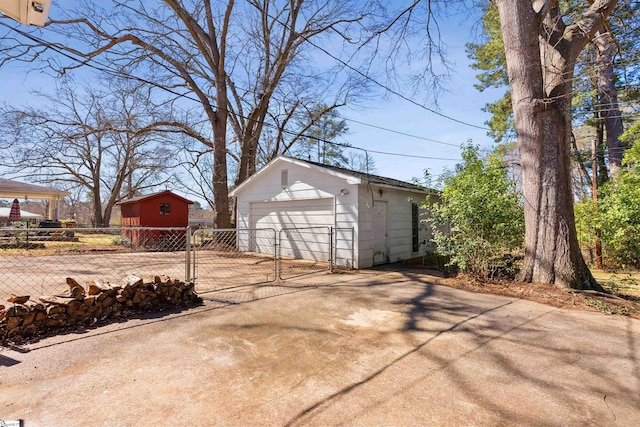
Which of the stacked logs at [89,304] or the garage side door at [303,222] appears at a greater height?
the garage side door at [303,222]

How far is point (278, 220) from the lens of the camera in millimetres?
10562

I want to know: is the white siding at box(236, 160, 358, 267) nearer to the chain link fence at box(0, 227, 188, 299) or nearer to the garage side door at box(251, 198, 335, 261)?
the garage side door at box(251, 198, 335, 261)

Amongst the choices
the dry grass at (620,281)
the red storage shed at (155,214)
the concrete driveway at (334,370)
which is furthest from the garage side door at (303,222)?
the dry grass at (620,281)

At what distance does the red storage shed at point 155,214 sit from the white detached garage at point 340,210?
4.93 meters

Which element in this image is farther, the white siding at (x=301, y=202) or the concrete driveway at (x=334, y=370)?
the white siding at (x=301, y=202)

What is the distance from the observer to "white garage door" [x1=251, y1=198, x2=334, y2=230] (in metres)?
9.07

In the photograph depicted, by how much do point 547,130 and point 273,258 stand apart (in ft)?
25.3

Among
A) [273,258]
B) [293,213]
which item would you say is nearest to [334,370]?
[273,258]

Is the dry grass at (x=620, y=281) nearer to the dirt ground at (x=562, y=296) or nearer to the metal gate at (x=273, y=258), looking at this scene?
the dirt ground at (x=562, y=296)

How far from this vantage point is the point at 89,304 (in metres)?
3.77

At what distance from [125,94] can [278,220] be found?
28.2ft

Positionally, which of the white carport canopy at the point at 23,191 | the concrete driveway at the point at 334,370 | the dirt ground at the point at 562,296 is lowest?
the concrete driveway at the point at 334,370

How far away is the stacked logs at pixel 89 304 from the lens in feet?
10.8

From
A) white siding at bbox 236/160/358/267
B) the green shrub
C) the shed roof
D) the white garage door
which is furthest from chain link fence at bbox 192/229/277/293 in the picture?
the shed roof
